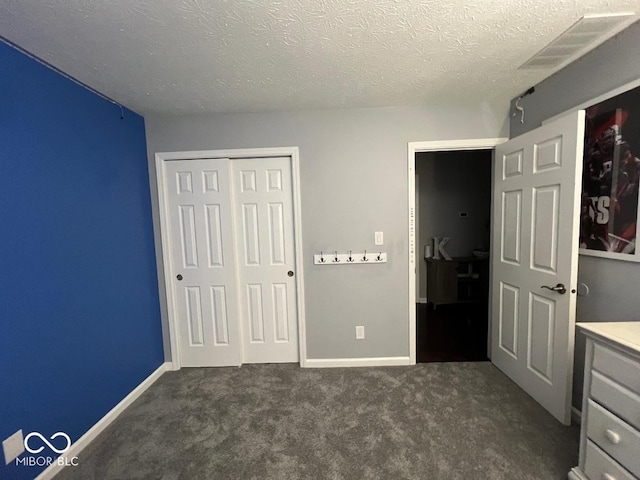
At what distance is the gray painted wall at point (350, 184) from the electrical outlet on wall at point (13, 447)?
1.62 meters

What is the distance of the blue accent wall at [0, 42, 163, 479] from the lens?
1321 mm

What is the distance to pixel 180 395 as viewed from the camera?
213cm

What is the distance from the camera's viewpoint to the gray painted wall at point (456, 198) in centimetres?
405


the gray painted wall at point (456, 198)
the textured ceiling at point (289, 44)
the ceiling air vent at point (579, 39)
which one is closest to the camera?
the textured ceiling at point (289, 44)

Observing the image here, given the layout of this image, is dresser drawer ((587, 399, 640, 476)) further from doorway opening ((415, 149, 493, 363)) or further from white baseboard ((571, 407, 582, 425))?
doorway opening ((415, 149, 493, 363))

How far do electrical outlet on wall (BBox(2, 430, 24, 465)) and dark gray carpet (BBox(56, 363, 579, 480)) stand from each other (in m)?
0.32

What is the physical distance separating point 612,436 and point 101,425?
2890 millimetres

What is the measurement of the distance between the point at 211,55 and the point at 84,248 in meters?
1.48

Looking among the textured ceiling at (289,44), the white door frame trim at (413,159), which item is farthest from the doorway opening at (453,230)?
the textured ceiling at (289,44)

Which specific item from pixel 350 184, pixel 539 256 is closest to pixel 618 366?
pixel 539 256

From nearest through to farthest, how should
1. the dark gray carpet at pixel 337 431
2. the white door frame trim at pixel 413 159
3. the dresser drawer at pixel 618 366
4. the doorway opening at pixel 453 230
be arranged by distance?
the dresser drawer at pixel 618 366, the dark gray carpet at pixel 337 431, the white door frame trim at pixel 413 159, the doorway opening at pixel 453 230

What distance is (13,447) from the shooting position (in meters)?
1.29

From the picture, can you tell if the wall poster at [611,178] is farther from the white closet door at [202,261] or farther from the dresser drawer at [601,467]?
the white closet door at [202,261]

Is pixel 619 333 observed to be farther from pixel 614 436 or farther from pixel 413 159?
pixel 413 159
